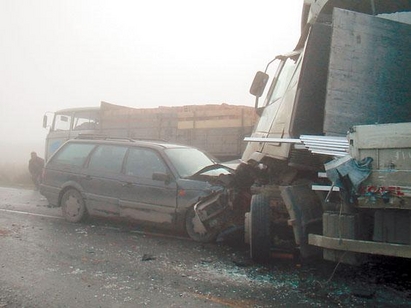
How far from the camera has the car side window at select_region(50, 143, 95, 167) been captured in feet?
24.3

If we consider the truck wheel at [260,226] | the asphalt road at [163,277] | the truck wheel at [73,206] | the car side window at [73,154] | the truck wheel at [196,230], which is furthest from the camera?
the car side window at [73,154]

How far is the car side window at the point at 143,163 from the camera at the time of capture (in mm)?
6539

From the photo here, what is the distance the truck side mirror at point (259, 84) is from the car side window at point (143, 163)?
195 centimetres

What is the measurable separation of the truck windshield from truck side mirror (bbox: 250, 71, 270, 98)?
0.16 metres

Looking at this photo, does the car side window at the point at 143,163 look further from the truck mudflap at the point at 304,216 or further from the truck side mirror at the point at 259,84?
the truck mudflap at the point at 304,216

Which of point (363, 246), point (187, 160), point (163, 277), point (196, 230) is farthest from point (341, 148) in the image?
point (187, 160)

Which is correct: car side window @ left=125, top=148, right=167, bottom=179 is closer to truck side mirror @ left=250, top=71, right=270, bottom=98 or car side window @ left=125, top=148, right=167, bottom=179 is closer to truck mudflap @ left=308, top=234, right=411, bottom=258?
truck side mirror @ left=250, top=71, right=270, bottom=98

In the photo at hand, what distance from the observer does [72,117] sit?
46.3 ft

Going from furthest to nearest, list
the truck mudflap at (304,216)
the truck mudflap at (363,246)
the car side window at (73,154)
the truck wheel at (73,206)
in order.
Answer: the car side window at (73,154) → the truck wheel at (73,206) → the truck mudflap at (304,216) → the truck mudflap at (363,246)

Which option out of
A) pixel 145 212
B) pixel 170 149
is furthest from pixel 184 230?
pixel 170 149

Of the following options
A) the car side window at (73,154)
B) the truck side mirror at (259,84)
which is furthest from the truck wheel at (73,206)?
the truck side mirror at (259,84)

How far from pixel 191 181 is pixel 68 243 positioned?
2101 mm

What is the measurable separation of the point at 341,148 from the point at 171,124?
902 cm

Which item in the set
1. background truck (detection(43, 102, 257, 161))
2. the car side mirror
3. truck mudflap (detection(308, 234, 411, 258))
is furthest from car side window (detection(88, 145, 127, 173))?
truck mudflap (detection(308, 234, 411, 258))
